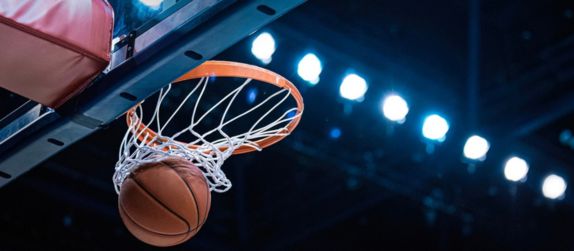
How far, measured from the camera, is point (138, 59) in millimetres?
2295

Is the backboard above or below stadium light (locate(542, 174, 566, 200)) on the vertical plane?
above

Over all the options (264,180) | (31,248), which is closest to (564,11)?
(264,180)

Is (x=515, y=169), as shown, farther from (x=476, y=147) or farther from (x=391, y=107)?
(x=391, y=107)

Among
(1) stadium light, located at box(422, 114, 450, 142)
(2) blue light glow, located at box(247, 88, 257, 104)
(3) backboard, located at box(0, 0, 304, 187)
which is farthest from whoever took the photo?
(1) stadium light, located at box(422, 114, 450, 142)

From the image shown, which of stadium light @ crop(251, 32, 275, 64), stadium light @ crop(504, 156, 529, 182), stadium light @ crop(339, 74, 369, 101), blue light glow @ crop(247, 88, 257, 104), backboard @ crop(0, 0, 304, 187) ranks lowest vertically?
stadium light @ crop(504, 156, 529, 182)

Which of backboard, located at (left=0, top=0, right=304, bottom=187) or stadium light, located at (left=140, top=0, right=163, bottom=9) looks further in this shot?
stadium light, located at (left=140, top=0, right=163, bottom=9)

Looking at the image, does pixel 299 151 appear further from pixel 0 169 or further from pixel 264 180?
Answer: pixel 0 169

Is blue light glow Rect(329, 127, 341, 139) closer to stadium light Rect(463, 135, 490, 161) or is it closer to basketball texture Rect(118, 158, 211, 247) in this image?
stadium light Rect(463, 135, 490, 161)

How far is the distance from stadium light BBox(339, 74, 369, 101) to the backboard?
1941 mm

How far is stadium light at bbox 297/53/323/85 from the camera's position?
4.25 meters

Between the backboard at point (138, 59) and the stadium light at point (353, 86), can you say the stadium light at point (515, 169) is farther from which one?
the backboard at point (138, 59)

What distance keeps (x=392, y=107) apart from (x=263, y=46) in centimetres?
89

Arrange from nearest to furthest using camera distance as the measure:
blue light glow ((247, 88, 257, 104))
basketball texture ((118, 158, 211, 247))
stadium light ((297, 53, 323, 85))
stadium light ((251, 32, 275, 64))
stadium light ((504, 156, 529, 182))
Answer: basketball texture ((118, 158, 211, 247)), stadium light ((251, 32, 275, 64)), stadium light ((297, 53, 323, 85)), blue light glow ((247, 88, 257, 104)), stadium light ((504, 156, 529, 182))

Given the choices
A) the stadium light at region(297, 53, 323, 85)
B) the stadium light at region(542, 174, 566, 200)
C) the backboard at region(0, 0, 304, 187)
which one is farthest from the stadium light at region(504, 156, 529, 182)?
the backboard at region(0, 0, 304, 187)
